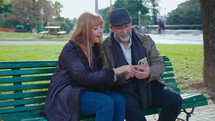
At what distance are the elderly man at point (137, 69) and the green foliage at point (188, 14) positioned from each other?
169 ft

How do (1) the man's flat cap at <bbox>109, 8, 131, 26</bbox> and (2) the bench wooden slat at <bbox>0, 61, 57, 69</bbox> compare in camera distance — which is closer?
(2) the bench wooden slat at <bbox>0, 61, 57, 69</bbox>

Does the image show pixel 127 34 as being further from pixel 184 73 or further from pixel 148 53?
pixel 184 73

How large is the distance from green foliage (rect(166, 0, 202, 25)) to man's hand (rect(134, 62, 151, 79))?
2038 inches

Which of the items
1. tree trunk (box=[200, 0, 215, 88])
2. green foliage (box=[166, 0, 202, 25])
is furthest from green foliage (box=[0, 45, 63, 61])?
green foliage (box=[166, 0, 202, 25])

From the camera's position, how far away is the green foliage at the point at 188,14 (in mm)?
53312

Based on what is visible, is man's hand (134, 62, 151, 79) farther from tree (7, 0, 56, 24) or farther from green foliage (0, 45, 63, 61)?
tree (7, 0, 56, 24)

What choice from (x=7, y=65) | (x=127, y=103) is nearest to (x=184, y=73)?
(x=127, y=103)

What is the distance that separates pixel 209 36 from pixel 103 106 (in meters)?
3.52

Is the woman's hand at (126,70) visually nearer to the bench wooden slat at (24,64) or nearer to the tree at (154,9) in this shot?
the bench wooden slat at (24,64)

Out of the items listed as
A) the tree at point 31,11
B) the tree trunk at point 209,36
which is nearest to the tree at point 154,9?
the tree at point 31,11

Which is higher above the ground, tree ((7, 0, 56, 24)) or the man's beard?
tree ((7, 0, 56, 24))

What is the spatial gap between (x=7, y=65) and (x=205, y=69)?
13.2ft

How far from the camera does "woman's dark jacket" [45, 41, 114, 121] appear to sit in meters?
2.83

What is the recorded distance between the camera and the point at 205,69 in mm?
5820
